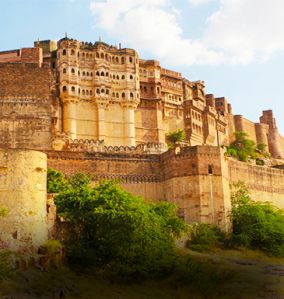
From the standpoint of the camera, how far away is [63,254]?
78.7ft

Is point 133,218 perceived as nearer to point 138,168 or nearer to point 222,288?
point 222,288

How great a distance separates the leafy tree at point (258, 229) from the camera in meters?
35.3

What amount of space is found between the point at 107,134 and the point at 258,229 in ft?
77.2

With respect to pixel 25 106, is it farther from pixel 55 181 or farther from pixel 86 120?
pixel 86 120

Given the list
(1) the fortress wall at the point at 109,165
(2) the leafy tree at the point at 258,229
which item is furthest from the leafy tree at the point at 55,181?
(2) the leafy tree at the point at 258,229

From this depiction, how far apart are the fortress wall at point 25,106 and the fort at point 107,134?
0.23ft

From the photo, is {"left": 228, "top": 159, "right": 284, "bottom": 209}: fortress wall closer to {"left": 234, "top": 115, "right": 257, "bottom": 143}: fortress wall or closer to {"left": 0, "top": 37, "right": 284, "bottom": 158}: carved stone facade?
{"left": 0, "top": 37, "right": 284, "bottom": 158}: carved stone facade

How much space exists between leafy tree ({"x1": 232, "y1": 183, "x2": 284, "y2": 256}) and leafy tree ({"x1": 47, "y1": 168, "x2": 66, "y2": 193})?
1042 cm

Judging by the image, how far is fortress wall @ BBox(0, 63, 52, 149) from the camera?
43.0 meters

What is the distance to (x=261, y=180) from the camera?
47812 mm

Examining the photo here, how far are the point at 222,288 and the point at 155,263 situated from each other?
300 centimetres

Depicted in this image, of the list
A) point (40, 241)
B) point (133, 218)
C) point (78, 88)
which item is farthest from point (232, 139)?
point (40, 241)

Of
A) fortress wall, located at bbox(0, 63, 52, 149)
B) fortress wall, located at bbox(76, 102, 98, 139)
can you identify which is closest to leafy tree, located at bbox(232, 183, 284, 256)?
fortress wall, located at bbox(0, 63, 52, 149)

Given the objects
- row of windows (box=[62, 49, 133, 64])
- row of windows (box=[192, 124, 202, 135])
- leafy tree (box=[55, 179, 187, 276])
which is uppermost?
row of windows (box=[62, 49, 133, 64])
